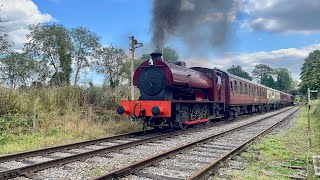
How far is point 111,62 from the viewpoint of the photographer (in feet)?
138

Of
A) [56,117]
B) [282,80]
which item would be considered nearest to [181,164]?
[56,117]

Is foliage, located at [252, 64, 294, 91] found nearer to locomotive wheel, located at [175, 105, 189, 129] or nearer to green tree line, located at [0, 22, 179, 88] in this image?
green tree line, located at [0, 22, 179, 88]

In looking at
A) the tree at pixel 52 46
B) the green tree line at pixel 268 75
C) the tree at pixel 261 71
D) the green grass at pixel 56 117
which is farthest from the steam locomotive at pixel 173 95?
the tree at pixel 261 71

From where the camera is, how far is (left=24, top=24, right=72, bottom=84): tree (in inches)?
1451

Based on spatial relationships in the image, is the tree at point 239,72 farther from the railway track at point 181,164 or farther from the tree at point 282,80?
the railway track at point 181,164

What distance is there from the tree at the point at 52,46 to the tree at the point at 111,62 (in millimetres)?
4668

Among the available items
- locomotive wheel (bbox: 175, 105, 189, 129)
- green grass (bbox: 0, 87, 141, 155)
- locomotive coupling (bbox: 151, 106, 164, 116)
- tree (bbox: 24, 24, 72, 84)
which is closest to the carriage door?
locomotive wheel (bbox: 175, 105, 189, 129)

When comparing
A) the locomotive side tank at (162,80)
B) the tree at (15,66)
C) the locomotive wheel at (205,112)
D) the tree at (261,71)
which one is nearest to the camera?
the locomotive side tank at (162,80)

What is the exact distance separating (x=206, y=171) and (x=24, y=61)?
30.0 meters

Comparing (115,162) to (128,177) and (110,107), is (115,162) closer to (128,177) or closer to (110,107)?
(128,177)

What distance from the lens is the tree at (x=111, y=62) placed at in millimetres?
41688

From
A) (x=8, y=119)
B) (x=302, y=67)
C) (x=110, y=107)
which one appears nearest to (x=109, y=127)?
(x=110, y=107)

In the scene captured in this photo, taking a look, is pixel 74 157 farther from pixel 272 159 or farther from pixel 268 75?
pixel 268 75

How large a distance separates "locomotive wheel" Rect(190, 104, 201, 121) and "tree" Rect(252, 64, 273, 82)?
11560 centimetres
